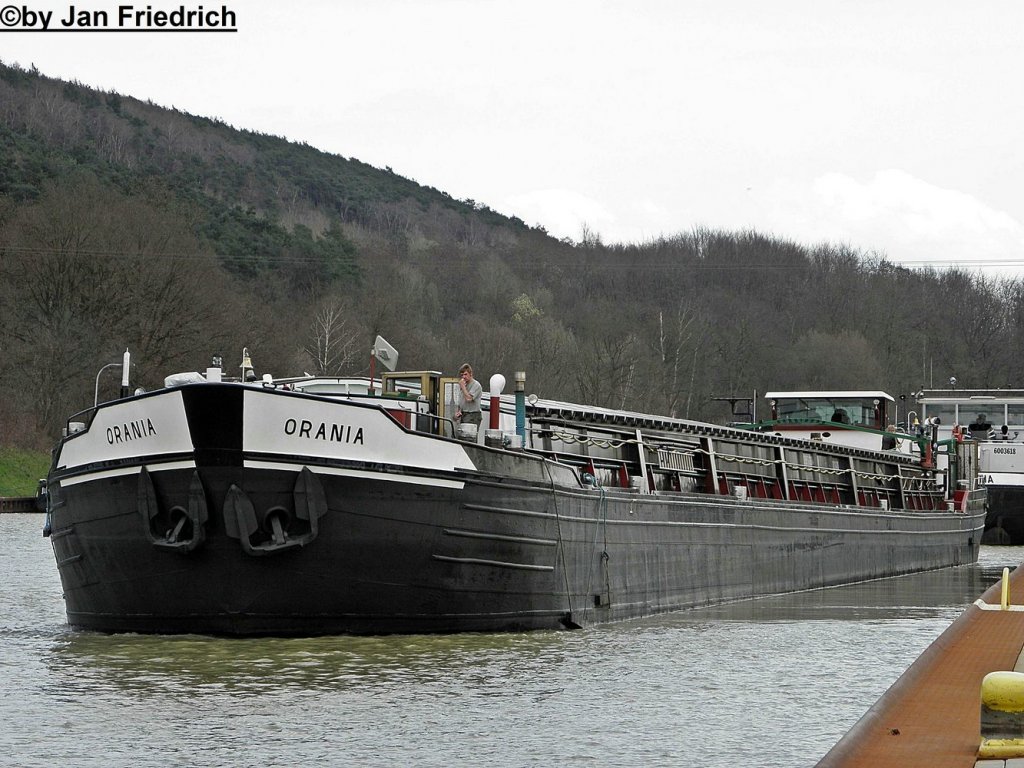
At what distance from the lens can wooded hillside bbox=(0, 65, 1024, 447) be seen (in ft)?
186

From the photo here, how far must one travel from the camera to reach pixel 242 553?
1421 cm

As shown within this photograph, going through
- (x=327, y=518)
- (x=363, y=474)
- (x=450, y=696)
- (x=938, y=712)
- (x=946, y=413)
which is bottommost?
(x=450, y=696)

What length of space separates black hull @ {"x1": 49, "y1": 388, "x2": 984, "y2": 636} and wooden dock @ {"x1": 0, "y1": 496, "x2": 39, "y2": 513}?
3472cm

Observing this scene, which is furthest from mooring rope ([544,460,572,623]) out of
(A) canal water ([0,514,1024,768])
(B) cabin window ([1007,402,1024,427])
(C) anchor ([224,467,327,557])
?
(B) cabin window ([1007,402,1024,427])

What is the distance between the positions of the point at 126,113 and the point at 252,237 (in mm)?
52526

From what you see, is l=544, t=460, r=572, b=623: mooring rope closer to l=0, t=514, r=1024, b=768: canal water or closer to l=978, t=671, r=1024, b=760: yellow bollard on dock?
l=0, t=514, r=1024, b=768: canal water

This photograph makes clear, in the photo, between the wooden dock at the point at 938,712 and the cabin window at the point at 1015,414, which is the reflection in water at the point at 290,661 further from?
the cabin window at the point at 1015,414

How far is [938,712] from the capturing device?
379 inches

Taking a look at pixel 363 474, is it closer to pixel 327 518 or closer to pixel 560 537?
pixel 327 518

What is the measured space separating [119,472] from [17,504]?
37145mm

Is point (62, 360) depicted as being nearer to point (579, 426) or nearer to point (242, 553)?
point (579, 426)

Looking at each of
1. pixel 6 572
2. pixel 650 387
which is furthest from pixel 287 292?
pixel 6 572

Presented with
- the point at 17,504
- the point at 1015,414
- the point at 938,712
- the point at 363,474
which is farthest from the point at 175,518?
the point at 17,504

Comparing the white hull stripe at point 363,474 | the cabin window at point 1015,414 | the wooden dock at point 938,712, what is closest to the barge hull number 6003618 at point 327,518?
the white hull stripe at point 363,474
